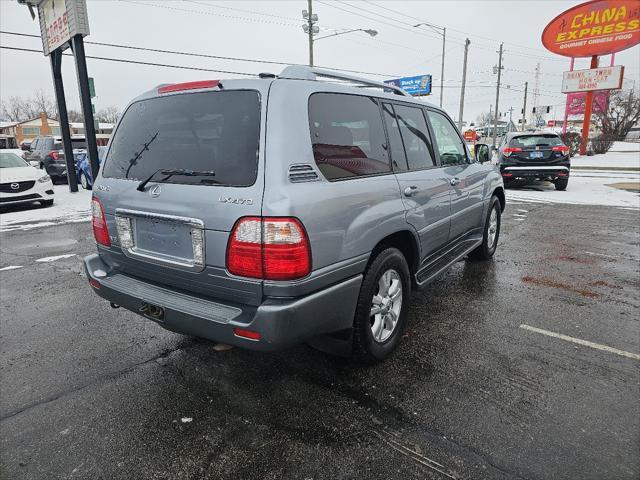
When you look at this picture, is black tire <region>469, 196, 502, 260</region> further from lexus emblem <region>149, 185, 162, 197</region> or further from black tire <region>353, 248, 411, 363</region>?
lexus emblem <region>149, 185, 162, 197</region>

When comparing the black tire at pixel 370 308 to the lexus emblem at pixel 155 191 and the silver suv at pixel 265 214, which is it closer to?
the silver suv at pixel 265 214

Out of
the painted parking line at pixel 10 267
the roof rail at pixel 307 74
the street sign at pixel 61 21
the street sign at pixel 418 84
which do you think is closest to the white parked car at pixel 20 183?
the street sign at pixel 61 21

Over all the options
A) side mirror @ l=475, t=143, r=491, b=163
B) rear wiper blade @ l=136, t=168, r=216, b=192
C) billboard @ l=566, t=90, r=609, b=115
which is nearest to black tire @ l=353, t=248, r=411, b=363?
rear wiper blade @ l=136, t=168, r=216, b=192

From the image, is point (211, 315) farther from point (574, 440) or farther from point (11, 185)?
point (11, 185)

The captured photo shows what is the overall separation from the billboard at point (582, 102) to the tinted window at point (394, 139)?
36.1 metres

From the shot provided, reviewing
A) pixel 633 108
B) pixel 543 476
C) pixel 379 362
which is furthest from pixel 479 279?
pixel 633 108

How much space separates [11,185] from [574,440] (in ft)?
38.6

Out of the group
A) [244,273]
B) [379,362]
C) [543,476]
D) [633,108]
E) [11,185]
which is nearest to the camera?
[543,476]

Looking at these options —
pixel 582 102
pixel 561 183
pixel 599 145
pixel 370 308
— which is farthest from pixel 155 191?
pixel 582 102

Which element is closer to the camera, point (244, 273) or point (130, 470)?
point (130, 470)

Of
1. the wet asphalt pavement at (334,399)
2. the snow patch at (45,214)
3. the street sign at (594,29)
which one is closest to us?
the wet asphalt pavement at (334,399)

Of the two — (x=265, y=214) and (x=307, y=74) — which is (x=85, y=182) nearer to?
(x=307, y=74)

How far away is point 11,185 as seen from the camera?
1001 centimetres

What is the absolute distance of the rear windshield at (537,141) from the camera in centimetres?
1255
